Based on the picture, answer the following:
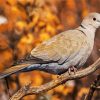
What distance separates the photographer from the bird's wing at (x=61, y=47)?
9.56 ft

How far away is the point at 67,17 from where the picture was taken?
5.89 meters

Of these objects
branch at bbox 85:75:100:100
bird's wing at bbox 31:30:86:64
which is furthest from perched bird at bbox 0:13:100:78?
branch at bbox 85:75:100:100

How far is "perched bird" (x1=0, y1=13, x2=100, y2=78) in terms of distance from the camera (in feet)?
9.37

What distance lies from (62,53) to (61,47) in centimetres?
4

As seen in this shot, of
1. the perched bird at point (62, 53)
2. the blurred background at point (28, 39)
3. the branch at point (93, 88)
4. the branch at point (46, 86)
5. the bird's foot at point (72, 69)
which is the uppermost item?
the blurred background at point (28, 39)

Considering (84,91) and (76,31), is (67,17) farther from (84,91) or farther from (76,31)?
(76,31)

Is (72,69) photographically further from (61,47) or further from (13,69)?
(13,69)

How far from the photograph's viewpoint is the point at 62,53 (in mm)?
2977

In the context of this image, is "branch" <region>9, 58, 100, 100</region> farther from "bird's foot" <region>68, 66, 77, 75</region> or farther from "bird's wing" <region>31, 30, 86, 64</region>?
"bird's wing" <region>31, 30, 86, 64</region>

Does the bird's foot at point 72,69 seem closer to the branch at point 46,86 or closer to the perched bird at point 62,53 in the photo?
the perched bird at point 62,53

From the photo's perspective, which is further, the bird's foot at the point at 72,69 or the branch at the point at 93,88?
the bird's foot at the point at 72,69

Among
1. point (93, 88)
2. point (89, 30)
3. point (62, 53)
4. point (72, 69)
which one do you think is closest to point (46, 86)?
point (93, 88)

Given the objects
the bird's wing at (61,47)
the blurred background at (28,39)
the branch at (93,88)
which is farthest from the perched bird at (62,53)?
the blurred background at (28,39)

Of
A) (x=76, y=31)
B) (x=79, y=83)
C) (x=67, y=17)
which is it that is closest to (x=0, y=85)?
(x=79, y=83)
